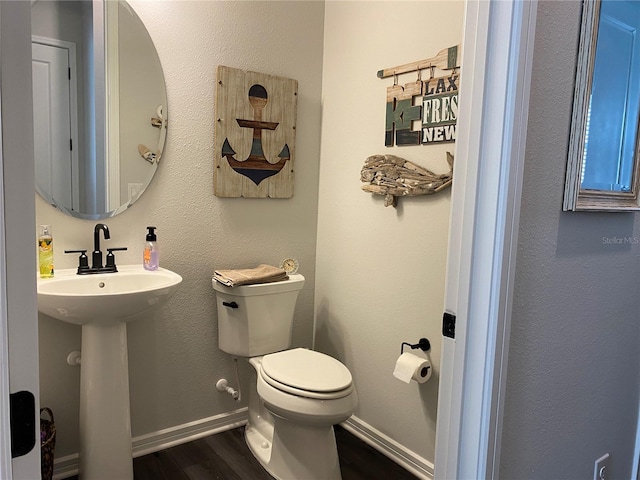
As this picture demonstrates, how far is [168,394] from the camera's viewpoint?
7.72ft

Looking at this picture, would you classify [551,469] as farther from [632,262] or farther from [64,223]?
[64,223]

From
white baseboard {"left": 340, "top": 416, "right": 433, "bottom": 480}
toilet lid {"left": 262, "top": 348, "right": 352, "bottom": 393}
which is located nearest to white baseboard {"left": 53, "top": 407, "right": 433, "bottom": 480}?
white baseboard {"left": 340, "top": 416, "right": 433, "bottom": 480}

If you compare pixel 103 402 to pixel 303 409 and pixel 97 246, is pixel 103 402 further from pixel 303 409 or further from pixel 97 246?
pixel 303 409

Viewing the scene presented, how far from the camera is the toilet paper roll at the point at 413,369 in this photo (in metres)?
2.05

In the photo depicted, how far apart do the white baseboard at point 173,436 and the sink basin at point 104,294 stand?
730 mm

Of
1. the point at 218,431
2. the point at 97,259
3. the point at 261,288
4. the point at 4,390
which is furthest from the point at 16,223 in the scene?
the point at 218,431

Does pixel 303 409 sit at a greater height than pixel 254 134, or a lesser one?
lesser

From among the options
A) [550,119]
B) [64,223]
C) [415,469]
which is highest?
[550,119]

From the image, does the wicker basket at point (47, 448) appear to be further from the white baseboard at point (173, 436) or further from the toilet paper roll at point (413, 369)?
the toilet paper roll at point (413, 369)

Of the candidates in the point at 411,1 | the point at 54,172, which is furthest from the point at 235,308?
the point at 411,1

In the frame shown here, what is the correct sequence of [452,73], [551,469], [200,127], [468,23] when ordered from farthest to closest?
[200,127], [452,73], [551,469], [468,23]

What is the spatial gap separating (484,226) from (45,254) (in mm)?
1601

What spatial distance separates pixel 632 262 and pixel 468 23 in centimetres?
91

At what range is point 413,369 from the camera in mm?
2047
